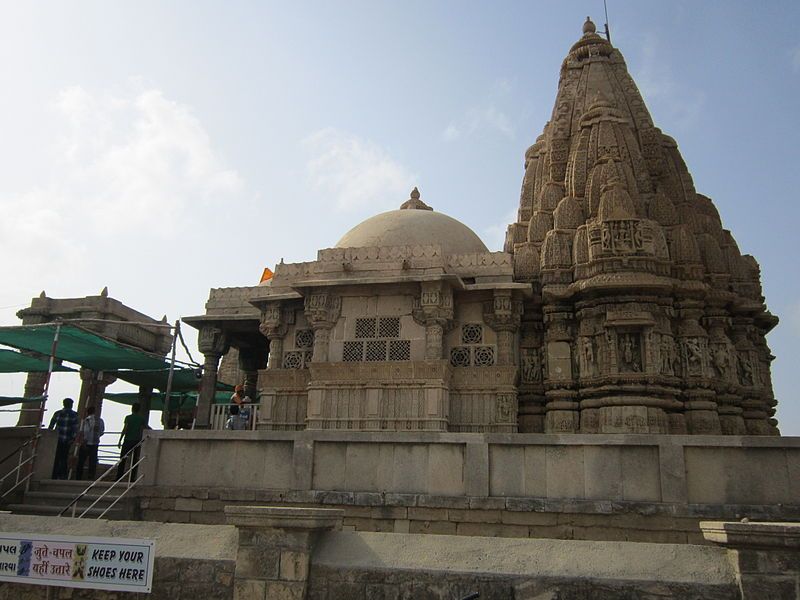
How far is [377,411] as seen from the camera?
14.7 meters

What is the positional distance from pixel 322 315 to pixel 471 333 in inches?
144

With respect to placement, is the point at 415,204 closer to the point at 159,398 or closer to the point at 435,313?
the point at 435,313

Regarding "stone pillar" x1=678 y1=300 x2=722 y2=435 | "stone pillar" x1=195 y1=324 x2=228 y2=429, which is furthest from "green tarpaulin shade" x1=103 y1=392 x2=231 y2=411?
"stone pillar" x1=678 y1=300 x2=722 y2=435

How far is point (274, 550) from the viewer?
202 inches

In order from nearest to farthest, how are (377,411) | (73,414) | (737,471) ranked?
(737,471) → (73,414) → (377,411)

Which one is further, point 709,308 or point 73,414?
point 709,308

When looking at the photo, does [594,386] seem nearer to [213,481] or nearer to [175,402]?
[213,481]

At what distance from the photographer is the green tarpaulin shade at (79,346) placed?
13633 millimetres

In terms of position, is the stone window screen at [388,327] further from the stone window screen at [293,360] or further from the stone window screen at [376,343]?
the stone window screen at [293,360]

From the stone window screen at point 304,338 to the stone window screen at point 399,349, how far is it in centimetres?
244

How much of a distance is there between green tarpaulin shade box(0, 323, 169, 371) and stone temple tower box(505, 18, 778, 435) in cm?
958

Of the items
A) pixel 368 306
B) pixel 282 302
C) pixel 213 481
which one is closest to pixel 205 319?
pixel 282 302

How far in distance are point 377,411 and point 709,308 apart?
30.8 ft

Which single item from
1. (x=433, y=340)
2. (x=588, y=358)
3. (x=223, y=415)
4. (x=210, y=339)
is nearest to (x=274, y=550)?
(x=433, y=340)
